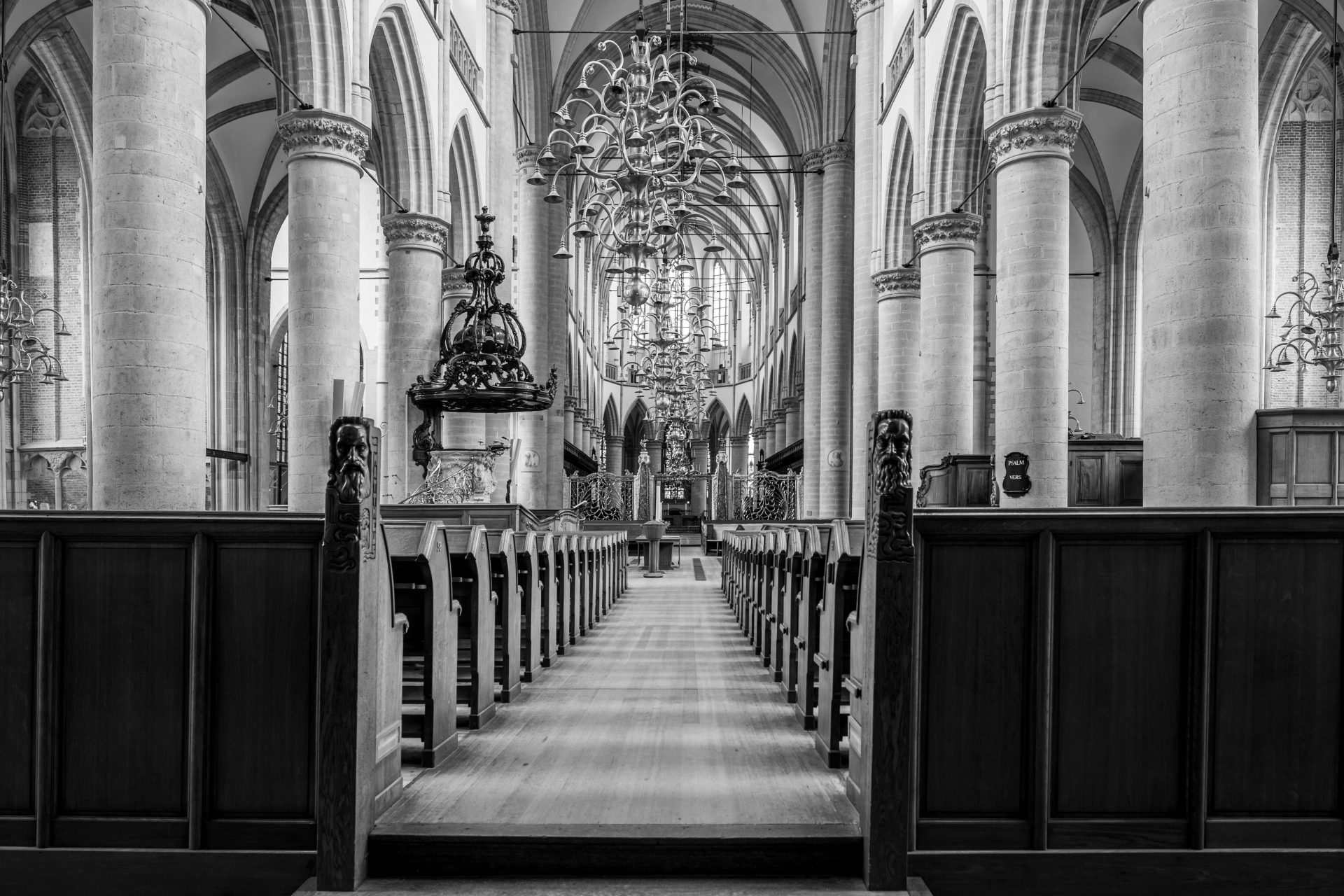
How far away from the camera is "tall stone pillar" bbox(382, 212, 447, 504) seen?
13.1 m

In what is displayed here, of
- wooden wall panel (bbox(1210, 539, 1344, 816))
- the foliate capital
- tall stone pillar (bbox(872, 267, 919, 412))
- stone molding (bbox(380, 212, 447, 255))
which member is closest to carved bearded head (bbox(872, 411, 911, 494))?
wooden wall panel (bbox(1210, 539, 1344, 816))

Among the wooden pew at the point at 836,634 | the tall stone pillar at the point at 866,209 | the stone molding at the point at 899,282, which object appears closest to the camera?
the wooden pew at the point at 836,634

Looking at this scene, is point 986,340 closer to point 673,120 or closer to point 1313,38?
point 1313,38

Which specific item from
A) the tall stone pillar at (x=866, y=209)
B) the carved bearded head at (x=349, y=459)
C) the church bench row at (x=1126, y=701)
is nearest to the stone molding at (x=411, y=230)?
the tall stone pillar at (x=866, y=209)

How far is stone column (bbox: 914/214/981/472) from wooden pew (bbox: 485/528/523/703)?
8533 millimetres

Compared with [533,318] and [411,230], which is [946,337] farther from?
[533,318]

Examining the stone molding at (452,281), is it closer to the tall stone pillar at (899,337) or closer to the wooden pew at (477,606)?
the tall stone pillar at (899,337)

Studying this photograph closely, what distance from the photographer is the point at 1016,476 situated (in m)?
9.08

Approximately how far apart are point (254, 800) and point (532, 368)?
1774cm

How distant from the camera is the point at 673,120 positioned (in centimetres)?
1082

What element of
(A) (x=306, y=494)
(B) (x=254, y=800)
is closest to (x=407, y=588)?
(B) (x=254, y=800)

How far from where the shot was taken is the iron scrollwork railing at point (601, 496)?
Answer: 27.4 m

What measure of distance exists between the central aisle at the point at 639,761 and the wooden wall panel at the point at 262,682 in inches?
13.1

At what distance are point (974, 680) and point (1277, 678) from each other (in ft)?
2.84
